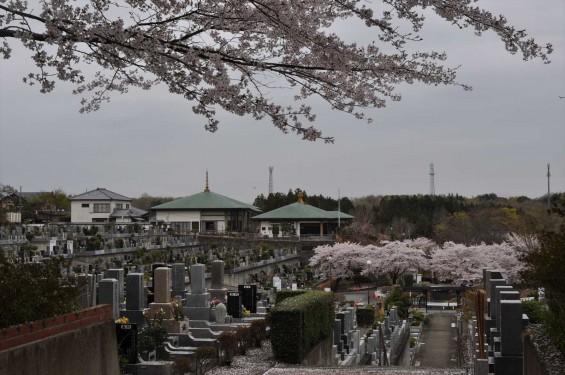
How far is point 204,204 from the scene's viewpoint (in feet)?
287

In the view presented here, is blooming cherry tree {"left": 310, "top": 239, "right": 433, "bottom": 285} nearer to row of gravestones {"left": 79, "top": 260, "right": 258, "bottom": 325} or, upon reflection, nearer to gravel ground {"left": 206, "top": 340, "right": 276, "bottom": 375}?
row of gravestones {"left": 79, "top": 260, "right": 258, "bottom": 325}

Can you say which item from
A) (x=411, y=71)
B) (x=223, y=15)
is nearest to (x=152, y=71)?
(x=223, y=15)

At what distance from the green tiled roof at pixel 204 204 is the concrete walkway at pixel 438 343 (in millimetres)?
50904

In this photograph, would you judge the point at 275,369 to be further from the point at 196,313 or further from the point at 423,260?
the point at 423,260

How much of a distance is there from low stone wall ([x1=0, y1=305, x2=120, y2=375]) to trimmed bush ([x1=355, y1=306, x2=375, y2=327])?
26720mm

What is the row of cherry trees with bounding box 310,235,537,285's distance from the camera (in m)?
49.4

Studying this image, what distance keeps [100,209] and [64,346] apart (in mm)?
84293

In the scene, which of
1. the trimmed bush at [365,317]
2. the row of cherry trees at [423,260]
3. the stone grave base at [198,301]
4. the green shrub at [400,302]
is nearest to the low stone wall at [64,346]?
the stone grave base at [198,301]

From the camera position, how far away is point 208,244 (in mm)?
70750

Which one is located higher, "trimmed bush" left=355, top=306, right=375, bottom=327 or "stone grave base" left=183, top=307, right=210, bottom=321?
"stone grave base" left=183, top=307, right=210, bottom=321

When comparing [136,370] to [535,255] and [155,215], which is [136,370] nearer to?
[535,255]

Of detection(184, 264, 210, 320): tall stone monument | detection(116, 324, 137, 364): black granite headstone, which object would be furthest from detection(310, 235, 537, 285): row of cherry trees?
detection(116, 324, 137, 364): black granite headstone

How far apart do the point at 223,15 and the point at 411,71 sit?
2292 millimetres

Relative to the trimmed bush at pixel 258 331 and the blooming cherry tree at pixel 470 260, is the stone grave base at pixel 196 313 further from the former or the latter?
the blooming cherry tree at pixel 470 260
